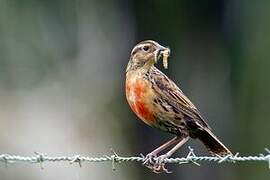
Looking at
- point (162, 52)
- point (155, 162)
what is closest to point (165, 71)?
point (155, 162)

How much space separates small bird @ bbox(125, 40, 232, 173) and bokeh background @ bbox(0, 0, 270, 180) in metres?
3.39

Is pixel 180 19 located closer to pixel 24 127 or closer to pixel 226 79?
pixel 226 79

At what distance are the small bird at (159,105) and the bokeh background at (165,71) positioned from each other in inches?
133

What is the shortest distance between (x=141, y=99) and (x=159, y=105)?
101 mm

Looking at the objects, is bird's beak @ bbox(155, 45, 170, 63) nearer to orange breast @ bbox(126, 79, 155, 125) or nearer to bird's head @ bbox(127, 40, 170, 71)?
bird's head @ bbox(127, 40, 170, 71)

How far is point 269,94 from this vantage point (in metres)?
8.99

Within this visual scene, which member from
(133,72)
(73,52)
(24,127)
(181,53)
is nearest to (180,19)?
(181,53)

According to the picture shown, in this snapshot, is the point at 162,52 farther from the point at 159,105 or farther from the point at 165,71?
the point at 165,71

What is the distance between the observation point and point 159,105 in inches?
196

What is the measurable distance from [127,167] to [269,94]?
189cm

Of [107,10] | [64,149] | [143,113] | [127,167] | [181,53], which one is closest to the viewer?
[143,113]

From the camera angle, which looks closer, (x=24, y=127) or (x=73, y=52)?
(x=73, y=52)

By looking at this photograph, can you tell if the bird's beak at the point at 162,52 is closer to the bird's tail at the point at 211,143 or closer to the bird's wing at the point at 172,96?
the bird's wing at the point at 172,96

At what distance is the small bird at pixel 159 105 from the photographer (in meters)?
4.94
